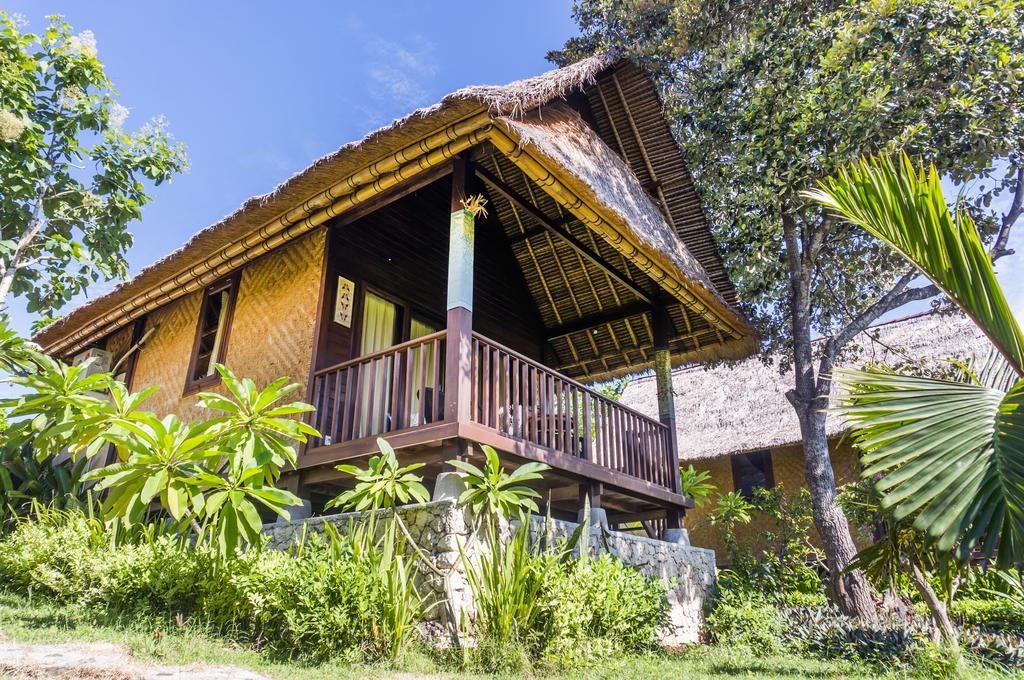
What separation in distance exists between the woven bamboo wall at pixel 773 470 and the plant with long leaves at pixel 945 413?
9227 millimetres

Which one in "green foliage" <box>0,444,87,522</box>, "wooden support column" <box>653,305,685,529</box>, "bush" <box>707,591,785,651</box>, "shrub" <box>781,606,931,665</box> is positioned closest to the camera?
"shrub" <box>781,606,931,665</box>

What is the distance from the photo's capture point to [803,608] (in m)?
6.75

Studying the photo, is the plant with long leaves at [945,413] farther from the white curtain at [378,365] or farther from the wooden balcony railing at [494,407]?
the white curtain at [378,365]

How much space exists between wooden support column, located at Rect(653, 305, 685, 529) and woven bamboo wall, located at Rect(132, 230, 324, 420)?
12.7 ft

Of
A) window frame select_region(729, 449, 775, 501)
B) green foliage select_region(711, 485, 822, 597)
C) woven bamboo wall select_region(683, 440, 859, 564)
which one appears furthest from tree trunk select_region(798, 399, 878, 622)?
window frame select_region(729, 449, 775, 501)

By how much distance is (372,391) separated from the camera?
5.89 m

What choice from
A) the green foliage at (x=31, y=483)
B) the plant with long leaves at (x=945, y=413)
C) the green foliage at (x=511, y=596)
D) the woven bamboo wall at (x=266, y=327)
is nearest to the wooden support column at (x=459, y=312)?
the green foliage at (x=511, y=596)

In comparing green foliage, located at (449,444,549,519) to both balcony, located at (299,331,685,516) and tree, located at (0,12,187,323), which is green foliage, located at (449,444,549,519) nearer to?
balcony, located at (299,331,685,516)

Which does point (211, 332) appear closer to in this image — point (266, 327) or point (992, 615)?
point (266, 327)

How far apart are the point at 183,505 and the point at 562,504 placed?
4659 mm

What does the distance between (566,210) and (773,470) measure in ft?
23.4

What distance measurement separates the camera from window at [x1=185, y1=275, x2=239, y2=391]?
778 centimetres

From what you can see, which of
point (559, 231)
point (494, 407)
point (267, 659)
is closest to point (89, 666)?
point (267, 659)

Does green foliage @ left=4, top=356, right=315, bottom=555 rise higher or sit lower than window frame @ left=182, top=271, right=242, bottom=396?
lower
